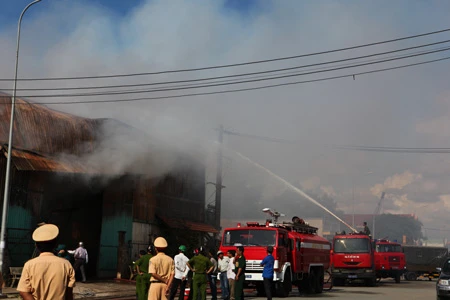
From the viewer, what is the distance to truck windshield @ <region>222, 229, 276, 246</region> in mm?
19156

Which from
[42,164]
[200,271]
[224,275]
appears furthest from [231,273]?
[42,164]

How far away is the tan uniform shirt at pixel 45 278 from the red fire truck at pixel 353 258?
973 inches

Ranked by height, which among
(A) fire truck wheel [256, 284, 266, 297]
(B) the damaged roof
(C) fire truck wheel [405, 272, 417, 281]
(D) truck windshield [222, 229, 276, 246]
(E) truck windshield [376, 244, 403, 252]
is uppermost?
(B) the damaged roof

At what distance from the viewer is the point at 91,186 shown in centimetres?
2445

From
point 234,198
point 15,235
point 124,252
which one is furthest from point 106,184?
point 234,198

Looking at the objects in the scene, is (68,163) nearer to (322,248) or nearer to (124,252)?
(124,252)

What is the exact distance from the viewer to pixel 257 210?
75812mm

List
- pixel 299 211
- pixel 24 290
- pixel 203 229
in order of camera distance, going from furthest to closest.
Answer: pixel 299 211, pixel 203 229, pixel 24 290

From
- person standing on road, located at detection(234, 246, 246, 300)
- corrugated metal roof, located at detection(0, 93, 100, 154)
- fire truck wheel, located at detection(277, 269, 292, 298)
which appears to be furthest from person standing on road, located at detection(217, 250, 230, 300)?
corrugated metal roof, located at detection(0, 93, 100, 154)

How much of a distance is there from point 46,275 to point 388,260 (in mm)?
31855

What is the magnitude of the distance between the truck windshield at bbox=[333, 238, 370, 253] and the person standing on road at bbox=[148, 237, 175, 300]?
20.7m

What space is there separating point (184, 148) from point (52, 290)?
872 inches

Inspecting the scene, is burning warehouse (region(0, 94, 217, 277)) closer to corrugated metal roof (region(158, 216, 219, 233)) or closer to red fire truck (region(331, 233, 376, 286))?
corrugated metal roof (region(158, 216, 219, 233))

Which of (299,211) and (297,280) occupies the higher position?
(299,211)
